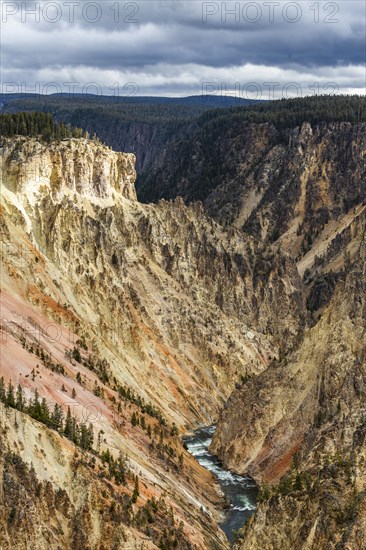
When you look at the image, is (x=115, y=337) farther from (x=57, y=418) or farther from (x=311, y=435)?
(x=57, y=418)

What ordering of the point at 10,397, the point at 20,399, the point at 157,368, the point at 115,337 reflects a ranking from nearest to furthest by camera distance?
the point at 10,397 → the point at 20,399 → the point at 115,337 → the point at 157,368

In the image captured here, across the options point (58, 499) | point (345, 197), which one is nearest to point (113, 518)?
point (58, 499)

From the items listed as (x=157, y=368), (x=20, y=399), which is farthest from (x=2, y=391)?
(x=157, y=368)

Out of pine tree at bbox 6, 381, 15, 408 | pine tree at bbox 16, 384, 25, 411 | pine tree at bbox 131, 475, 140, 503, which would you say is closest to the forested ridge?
pine tree at bbox 16, 384, 25, 411

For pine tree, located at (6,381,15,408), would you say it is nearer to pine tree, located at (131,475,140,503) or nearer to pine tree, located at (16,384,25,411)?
pine tree, located at (16,384,25,411)

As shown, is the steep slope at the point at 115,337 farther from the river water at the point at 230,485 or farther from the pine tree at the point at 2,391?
the river water at the point at 230,485

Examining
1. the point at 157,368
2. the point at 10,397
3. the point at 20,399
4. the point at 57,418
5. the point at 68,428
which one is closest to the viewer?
the point at 10,397

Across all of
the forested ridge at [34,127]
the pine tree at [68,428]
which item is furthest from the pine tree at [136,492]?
the forested ridge at [34,127]
